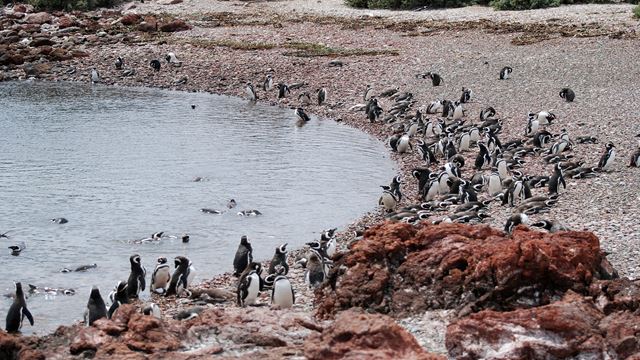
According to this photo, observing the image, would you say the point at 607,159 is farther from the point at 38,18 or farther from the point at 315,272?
the point at 38,18

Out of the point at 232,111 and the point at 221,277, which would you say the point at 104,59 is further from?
the point at 221,277

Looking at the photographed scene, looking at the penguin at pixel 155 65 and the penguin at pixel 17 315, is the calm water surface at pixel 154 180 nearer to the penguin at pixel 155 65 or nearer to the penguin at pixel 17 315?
the penguin at pixel 17 315

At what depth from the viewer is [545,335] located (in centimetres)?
1041

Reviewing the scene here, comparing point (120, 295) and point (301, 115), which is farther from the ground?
point (301, 115)

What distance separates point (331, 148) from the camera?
92.8 feet

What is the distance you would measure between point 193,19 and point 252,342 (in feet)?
148

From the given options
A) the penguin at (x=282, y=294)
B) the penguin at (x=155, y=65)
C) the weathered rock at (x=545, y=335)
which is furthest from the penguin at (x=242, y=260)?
the penguin at (x=155, y=65)

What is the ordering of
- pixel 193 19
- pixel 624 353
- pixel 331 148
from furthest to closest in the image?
pixel 193 19, pixel 331 148, pixel 624 353

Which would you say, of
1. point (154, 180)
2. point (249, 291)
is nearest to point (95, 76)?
point (154, 180)

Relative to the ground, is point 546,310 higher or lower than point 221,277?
higher

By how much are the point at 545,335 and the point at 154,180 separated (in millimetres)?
16579

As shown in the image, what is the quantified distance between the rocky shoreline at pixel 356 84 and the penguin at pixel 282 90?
0.86 ft

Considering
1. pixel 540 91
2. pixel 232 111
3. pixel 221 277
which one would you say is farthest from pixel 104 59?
pixel 221 277

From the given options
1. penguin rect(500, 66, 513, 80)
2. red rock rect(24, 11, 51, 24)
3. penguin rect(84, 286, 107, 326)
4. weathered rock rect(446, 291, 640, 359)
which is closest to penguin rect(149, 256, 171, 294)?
penguin rect(84, 286, 107, 326)
